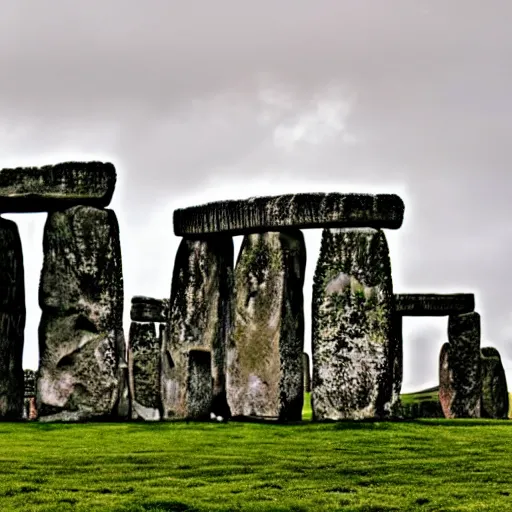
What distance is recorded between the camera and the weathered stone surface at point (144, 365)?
2486 cm

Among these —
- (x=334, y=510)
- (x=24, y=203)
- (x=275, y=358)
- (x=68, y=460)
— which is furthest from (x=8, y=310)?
(x=334, y=510)

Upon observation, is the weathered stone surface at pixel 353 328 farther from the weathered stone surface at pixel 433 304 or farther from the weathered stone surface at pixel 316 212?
the weathered stone surface at pixel 433 304

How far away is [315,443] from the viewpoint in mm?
15375

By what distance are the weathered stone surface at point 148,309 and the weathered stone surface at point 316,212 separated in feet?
25.1

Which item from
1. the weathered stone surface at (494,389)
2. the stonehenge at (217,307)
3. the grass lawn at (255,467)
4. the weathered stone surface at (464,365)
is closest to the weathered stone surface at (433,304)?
the weathered stone surface at (464,365)

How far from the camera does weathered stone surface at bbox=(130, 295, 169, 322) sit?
2612 centimetres

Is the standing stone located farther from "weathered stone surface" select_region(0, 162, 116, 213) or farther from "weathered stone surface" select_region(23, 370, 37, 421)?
"weathered stone surface" select_region(0, 162, 116, 213)

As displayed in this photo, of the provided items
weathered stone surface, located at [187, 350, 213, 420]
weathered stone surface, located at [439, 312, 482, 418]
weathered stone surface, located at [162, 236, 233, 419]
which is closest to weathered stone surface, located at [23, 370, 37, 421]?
weathered stone surface, located at [439, 312, 482, 418]

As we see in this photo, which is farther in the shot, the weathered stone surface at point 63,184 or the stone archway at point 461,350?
the stone archway at point 461,350

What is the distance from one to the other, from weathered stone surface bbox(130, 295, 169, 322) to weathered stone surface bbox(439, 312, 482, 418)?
5.90 meters

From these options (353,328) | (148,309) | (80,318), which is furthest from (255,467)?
(148,309)

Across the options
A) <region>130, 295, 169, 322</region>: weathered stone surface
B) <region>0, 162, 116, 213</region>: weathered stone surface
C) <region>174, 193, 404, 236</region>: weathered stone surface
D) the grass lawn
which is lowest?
the grass lawn

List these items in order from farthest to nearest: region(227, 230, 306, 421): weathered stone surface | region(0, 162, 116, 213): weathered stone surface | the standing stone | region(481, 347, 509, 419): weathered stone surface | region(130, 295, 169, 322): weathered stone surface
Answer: region(481, 347, 509, 419): weathered stone surface
the standing stone
region(130, 295, 169, 322): weathered stone surface
region(0, 162, 116, 213): weathered stone surface
region(227, 230, 306, 421): weathered stone surface

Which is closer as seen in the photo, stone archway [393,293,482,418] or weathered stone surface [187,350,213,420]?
weathered stone surface [187,350,213,420]
